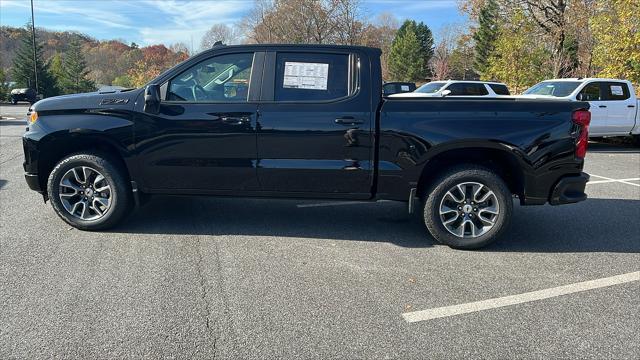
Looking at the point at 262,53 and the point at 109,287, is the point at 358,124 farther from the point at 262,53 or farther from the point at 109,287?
the point at 109,287

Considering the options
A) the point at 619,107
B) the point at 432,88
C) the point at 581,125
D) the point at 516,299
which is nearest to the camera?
the point at 516,299

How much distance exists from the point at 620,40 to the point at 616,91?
2.83 m

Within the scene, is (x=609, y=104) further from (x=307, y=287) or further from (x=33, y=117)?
(x=33, y=117)

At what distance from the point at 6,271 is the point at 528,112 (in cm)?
469

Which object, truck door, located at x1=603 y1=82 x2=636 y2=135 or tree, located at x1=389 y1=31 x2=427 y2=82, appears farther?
tree, located at x1=389 y1=31 x2=427 y2=82

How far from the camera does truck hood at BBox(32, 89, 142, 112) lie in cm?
461

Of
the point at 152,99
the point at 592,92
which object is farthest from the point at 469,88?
the point at 152,99

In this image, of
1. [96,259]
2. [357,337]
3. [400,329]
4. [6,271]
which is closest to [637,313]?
[400,329]

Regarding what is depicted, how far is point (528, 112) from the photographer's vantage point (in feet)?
14.0

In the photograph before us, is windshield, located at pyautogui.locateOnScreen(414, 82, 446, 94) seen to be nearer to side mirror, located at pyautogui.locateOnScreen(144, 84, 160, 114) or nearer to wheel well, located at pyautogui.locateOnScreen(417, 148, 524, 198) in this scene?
wheel well, located at pyautogui.locateOnScreen(417, 148, 524, 198)

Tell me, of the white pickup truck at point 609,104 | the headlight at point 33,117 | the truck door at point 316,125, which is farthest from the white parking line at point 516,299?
the white pickup truck at point 609,104

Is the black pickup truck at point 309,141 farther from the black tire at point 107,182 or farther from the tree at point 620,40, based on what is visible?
the tree at point 620,40

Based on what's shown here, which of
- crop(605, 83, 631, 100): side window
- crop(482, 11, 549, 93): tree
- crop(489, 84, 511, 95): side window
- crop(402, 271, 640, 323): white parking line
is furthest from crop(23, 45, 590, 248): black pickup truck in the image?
crop(482, 11, 549, 93): tree

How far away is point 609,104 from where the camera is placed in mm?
11711
